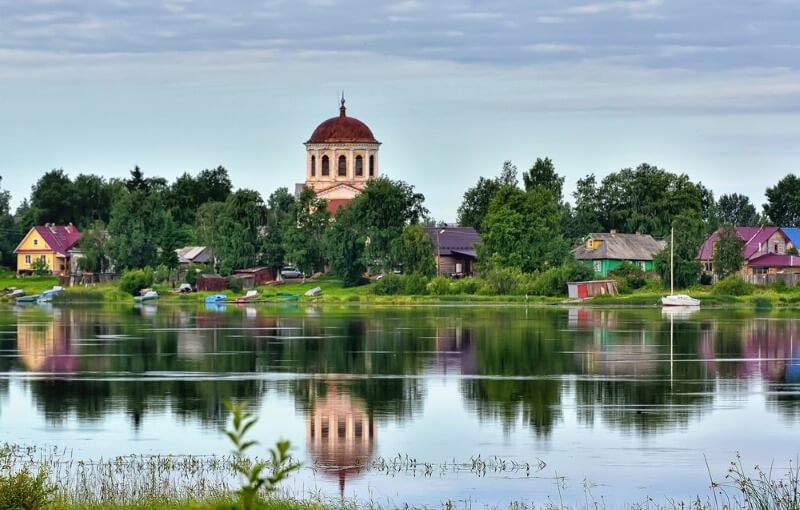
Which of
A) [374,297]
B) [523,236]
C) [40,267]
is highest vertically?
[523,236]

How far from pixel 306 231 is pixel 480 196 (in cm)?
2689

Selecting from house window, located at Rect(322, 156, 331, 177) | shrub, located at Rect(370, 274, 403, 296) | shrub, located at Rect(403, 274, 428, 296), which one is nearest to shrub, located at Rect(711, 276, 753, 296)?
shrub, located at Rect(403, 274, 428, 296)

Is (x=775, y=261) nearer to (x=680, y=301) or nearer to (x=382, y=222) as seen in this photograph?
(x=680, y=301)

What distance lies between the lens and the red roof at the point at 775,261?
328ft

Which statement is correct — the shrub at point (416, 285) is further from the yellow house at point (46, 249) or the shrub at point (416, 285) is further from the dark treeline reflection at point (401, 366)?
the yellow house at point (46, 249)

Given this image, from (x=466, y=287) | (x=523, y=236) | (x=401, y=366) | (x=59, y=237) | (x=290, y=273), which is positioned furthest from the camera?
(x=59, y=237)

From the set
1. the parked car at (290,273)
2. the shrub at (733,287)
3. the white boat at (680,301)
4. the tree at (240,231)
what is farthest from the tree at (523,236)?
the tree at (240,231)

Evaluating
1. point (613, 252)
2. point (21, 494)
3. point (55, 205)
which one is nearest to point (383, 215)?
A: point (613, 252)

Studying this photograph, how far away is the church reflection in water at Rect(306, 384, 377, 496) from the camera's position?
24.0 m

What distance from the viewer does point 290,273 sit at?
111 metres

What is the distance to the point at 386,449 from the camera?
26.0m

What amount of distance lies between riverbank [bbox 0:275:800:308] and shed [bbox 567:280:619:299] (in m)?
0.92

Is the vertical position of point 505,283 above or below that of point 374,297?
above

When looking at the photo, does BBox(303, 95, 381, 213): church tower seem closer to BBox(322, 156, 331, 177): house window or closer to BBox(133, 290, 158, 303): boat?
BBox(322, 156, 331, 177): house window
